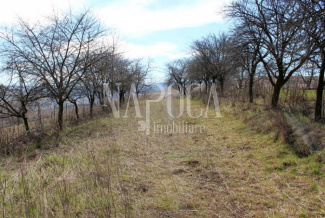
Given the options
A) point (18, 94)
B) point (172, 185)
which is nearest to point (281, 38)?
point (172, 185)

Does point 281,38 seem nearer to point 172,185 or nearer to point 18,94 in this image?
point 172,185

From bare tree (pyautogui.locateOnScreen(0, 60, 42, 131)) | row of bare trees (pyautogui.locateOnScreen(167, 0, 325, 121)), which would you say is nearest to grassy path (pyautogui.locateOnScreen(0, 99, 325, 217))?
row of bare trees (pyautogui.locateOnScreen(167, 0, 325, 121))

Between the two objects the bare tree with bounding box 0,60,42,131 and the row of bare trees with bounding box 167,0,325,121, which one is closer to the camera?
the row of bare trees with bounding box 167,0,325,121

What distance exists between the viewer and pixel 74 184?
128 inches

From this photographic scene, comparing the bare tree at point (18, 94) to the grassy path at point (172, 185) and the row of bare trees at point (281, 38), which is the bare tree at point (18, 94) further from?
the row of bare trees at point (281, 38)

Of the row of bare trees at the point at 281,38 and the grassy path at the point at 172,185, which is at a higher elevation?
the row of bare trees at the point at 281,38

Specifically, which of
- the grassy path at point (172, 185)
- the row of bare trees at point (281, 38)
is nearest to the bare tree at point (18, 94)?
the grassy path at point (172, 185)

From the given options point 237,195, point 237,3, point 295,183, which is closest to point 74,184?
point 237,195

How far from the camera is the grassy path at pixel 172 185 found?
2711mm

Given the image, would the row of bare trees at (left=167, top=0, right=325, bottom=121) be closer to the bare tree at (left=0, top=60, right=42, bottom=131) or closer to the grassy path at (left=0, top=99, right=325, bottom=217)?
the grassy path at (left=0, top=99, right=325, bottom=217)

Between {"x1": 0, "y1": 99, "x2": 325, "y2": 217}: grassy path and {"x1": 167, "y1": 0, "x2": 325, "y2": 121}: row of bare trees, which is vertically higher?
{"x1": 167, "y1": 0, "x2": 325, "y2": 121}: row of bare trees

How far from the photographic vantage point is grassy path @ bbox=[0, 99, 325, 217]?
2711 millimetres

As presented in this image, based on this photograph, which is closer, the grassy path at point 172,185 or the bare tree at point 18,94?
the grassy path at point 172,185

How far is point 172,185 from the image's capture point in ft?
11.4
